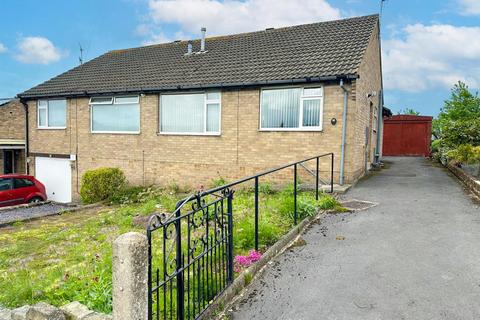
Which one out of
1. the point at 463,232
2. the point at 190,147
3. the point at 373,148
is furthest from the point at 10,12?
the point at 463,232

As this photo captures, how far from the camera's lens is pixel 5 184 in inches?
492

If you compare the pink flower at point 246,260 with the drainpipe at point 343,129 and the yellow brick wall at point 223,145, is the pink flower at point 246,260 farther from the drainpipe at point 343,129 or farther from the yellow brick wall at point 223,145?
the yellow brick wall at point 223,145

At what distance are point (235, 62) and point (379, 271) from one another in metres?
9.60

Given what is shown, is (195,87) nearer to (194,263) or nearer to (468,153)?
(468,153)

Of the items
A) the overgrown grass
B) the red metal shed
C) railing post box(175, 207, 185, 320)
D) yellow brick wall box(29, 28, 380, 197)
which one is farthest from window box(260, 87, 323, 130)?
the red metal shed

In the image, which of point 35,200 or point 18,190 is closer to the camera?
point 18,190

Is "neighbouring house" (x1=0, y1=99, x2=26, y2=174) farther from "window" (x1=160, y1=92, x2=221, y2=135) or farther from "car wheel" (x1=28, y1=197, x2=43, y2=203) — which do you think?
"window" (x1=160, y1=92, x2=221, y2=135)

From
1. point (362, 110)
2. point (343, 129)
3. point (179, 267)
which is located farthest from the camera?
point (362, 110)

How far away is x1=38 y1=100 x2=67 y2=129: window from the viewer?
14.7m

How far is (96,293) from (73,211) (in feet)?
24.9

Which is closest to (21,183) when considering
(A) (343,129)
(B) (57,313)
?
(A) (343,129)

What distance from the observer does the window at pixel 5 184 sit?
12384mm

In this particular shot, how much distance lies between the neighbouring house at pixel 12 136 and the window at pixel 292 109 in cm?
1352

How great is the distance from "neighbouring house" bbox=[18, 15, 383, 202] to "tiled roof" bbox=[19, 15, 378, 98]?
59mm
